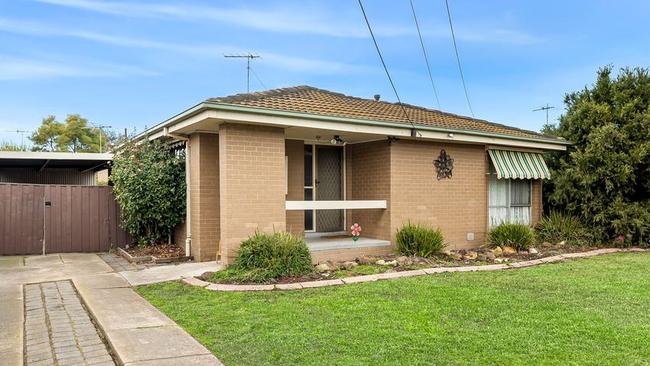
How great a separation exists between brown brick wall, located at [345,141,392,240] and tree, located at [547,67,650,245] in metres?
5.68

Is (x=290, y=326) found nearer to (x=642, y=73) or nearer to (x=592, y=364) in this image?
(x=592, y=364)

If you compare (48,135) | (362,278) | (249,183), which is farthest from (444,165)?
(48,135)

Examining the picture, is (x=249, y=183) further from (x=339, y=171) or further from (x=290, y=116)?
(x=339, y=171)

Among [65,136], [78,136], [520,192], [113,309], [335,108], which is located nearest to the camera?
[113,309]

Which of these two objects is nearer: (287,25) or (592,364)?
(592,364)

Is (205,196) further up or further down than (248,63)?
further down

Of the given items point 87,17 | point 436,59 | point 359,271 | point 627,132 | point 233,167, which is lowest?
point 359,271

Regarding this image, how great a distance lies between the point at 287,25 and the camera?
10266 mm

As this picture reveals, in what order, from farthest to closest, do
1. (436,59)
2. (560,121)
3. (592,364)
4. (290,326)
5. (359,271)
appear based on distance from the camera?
(560,121)
(436,59)
(359,271)
(290,326)
(592,364)

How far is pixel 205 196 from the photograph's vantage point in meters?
10.1

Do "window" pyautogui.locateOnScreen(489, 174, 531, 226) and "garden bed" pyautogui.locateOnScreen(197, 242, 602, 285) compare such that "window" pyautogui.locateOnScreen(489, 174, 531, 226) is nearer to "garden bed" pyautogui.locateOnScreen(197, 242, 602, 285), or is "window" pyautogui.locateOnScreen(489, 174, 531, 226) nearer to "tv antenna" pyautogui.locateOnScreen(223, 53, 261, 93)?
"garden bed" pyautogui.locateOnScreen(197, 242, 602, 285)

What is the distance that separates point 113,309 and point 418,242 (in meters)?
6.06

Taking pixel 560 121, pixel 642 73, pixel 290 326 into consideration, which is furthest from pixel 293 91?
pixel 642 73

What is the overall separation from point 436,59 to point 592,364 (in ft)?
31.2
